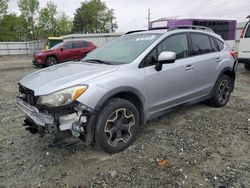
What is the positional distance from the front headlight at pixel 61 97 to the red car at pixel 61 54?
11650 mm

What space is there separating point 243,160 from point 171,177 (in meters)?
1.08

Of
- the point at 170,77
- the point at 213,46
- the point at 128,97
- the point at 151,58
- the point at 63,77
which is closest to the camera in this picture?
the point at 63,77

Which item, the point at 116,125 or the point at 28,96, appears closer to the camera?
the point at 28,96

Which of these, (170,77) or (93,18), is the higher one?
(93,18)

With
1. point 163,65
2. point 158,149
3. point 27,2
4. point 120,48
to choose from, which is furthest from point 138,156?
point 27,2

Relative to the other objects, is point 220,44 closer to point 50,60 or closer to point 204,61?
point 204,61

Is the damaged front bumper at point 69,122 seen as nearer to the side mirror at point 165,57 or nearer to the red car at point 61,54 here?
the side mirror at point 165,57

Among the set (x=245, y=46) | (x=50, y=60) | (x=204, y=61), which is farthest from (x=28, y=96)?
(x=50, y=60)

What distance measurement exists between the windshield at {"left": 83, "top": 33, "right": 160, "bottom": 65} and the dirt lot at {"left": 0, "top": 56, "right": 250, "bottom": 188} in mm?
1271

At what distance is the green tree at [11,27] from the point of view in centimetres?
4865

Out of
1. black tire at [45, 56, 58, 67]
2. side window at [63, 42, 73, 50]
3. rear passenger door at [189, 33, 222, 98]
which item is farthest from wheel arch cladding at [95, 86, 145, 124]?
side window at [63, 42, 73, 50]

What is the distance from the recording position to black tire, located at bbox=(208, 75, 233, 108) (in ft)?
17.0

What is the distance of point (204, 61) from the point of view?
185 inches

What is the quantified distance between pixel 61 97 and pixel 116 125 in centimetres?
88
